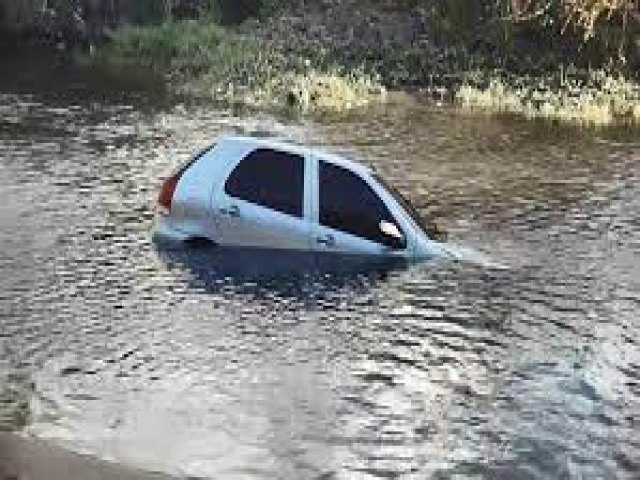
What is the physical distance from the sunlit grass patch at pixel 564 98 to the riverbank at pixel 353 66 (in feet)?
0.10

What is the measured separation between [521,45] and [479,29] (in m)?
1.51

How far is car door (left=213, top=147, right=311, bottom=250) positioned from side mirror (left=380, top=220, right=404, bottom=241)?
2.71 feet

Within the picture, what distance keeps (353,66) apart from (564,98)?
7.48 m

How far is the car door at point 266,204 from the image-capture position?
1515cm

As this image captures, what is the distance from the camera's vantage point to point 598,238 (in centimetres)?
1767

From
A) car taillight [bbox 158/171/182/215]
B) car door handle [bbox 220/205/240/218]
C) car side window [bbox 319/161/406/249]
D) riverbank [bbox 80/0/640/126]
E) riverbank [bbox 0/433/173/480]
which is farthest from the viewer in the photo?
riverbank [bbox 80/0/640/126]

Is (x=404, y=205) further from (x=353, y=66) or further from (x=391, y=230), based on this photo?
(x=353, y=66)

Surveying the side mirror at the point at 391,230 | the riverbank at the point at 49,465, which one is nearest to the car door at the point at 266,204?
the side mirror at the point at 391,230

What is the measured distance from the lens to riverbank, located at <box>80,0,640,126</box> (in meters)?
32.5

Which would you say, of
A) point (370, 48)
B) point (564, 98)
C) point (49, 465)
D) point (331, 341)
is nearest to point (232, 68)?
point (370, 48)

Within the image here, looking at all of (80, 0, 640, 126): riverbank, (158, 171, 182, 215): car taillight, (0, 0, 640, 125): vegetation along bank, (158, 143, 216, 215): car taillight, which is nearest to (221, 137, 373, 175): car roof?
(158, 143, 216, 215): car taillight

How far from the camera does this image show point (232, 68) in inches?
1501

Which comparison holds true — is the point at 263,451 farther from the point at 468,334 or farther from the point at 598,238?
the point at 598,238

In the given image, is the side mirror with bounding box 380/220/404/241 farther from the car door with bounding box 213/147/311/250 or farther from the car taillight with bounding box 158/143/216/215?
the car taillight with bounding box 158/143/216/215
